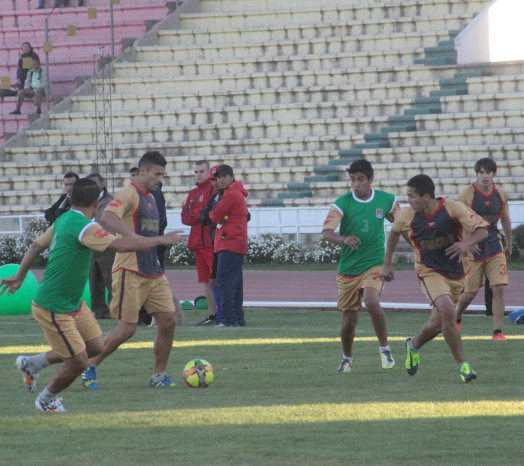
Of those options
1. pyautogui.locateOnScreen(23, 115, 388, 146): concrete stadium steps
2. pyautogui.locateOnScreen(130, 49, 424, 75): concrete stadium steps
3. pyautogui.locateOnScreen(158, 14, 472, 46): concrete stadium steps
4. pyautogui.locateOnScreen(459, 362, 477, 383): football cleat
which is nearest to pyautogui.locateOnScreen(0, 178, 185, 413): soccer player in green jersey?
pyautogui.locateOnScreen(459, 362, 477, 383): football cleat

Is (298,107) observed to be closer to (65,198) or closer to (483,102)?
(483,102)

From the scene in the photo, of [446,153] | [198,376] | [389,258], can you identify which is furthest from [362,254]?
[446,153]

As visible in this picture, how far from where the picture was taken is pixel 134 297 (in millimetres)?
9609

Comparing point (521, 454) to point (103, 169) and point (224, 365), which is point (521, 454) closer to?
point (224, 365)

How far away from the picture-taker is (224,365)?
1100 centimetres

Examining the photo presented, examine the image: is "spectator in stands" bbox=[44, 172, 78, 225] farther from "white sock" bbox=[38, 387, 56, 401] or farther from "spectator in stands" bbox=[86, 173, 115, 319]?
"white sock" bbox=[38, 387, 56, 401]

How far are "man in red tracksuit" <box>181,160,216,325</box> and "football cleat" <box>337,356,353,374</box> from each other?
17.2 ft

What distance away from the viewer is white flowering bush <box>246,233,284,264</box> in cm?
2708

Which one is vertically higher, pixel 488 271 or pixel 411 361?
pixel 488 271

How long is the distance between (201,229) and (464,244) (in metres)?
6.81

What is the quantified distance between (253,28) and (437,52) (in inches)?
231

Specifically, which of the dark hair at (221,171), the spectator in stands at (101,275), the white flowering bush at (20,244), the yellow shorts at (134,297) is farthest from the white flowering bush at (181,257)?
the yellow shorts at (134,297)

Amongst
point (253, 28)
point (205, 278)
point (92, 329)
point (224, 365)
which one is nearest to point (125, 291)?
point (92, 329)

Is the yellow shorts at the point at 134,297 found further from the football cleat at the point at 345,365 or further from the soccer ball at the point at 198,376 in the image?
the football cleat at the point at 345,365
